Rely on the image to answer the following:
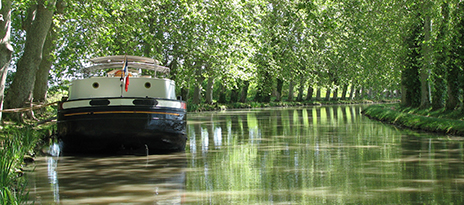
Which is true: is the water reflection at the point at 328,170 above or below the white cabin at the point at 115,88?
below

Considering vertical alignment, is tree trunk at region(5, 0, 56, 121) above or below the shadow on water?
above

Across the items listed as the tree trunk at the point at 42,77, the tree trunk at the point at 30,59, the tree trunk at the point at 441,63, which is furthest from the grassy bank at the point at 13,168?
the tree trunk at the point at 441,63

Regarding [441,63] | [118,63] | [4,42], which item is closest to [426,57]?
[441,63]

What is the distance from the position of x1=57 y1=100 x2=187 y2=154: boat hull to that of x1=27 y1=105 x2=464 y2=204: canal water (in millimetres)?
429

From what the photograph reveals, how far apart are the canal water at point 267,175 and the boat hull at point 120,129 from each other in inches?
16.9

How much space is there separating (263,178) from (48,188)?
11.7 feet

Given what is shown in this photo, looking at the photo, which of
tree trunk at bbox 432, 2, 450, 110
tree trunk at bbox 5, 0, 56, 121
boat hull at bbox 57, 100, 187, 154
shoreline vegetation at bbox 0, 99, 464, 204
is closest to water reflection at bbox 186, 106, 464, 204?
boat hull at bbox 57, 100, 187, 154

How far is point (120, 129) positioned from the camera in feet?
39.3

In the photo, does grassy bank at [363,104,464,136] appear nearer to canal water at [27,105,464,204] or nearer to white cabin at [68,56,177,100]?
canal water at [27,105,464,204]

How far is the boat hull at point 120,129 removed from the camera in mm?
11984

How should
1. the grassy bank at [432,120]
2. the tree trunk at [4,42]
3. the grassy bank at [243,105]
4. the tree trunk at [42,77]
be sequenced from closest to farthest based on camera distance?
1. the tree trunk at [4,42]
2. the grassy bank at [432,120]
3. the tree trunk at [42,77]
4. the grassy bank at [243,105]

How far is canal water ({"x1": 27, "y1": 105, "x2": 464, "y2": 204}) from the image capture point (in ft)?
23.8

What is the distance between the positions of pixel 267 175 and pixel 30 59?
12101mm

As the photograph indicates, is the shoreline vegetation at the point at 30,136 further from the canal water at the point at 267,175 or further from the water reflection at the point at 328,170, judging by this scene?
the water reflection at the point at 328,170
